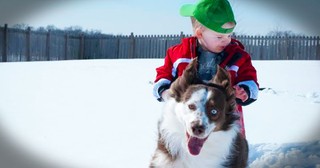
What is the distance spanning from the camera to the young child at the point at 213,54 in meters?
0.95

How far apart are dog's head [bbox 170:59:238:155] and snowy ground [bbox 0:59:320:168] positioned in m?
0.30

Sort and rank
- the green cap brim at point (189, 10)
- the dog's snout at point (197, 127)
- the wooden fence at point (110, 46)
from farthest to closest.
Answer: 1. the wooden fence at point (110, 46)
2. the green cap brim at point (189, 10)
3. the dog's snout at point (197, 127)

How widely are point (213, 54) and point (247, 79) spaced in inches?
3.6

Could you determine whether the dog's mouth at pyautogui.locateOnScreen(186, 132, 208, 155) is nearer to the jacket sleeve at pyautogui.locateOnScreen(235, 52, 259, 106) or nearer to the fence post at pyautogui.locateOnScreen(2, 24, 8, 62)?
the jacket sleeve at pyautogui.locateOnScreen(235, 52, 259, 106)

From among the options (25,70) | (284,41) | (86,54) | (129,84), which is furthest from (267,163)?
(25,70)

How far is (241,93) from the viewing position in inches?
36.8

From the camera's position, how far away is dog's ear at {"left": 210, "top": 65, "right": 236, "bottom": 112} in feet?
2.93

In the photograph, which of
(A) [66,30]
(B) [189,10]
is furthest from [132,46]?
(B) [189,10]

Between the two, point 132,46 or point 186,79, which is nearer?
point 186,79

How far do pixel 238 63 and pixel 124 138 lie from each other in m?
0.49

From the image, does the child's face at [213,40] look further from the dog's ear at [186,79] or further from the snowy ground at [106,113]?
the snowy ground at [106,113]

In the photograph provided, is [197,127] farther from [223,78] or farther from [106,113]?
[106,113]

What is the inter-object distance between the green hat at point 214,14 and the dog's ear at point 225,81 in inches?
3.9

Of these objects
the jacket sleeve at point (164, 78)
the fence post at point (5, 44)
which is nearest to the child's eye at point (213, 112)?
the jacket sleeve at point (164, 78)
